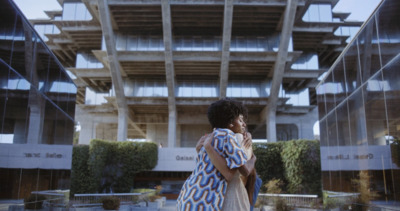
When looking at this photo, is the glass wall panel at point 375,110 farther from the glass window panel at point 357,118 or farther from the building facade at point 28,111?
the building facade at point 28,111

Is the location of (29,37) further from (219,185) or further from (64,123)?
(219,185)

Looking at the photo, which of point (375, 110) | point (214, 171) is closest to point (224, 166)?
point (214, 171)

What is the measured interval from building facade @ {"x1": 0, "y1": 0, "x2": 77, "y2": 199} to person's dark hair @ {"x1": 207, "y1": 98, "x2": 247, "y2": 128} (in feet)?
23.8

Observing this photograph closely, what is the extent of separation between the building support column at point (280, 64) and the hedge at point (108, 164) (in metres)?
11.5

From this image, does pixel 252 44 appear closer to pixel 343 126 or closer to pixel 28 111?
pixel 343 126

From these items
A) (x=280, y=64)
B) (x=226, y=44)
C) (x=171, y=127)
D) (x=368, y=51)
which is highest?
(x=226, y=44)

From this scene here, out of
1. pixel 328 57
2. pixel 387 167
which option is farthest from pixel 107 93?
pixel 387 167

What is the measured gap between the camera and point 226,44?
30.5 m

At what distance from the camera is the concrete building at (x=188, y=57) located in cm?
3072

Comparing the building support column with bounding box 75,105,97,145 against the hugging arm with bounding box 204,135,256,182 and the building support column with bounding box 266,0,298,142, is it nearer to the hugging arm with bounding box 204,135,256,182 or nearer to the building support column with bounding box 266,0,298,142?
the building support column with bounding box 266,0,298,142

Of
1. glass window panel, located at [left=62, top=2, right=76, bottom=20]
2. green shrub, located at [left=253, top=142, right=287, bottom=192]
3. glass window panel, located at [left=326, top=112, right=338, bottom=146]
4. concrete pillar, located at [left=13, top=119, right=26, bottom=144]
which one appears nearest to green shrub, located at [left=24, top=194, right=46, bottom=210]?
concrete pillar, located at [left=13, top=119, right=26, bottom=144]

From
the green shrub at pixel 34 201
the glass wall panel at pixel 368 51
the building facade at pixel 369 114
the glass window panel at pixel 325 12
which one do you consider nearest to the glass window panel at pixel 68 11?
the glass window panel at pixel 325 12

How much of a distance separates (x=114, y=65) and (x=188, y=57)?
6484 millimetres

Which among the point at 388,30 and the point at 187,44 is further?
the point at 187,44
